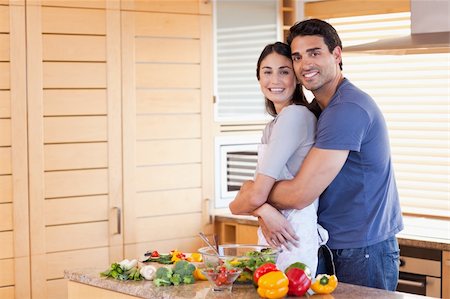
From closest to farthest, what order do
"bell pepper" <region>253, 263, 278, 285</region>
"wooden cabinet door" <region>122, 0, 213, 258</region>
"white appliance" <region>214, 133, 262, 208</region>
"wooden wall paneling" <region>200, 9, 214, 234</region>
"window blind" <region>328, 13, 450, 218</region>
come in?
"bell pepper" <region>253, 263, 278, 285</region>
"wooden cabinet door" <region>122, 0, 213, 258</region>
"window blind" <region>328, 13, 450, 218</region>
"wooden wall paneling" <region>200, 9, 214, 234</region>
"white appliance" <region>214, 133, 262, 208</region>

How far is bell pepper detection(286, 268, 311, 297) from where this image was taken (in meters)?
2.55

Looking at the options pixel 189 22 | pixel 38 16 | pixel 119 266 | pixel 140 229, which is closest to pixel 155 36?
pixel 189 22

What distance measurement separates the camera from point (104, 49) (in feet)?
14.8

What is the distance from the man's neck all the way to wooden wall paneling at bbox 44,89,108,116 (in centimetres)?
171

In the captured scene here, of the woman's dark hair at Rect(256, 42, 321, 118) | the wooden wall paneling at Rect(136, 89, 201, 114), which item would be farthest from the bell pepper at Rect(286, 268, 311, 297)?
the wooden wall paneling at Rect(136, 89, 201, 114)

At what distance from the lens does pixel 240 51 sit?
507 centimetres

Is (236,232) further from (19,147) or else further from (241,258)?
(241,258)

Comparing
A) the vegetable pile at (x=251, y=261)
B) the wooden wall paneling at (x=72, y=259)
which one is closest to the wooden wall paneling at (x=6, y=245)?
the wooden wall paneling at (x=72, y=259)

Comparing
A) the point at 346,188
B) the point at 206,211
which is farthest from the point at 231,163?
the point at 346,188

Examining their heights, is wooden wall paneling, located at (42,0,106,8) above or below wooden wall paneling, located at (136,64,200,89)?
above

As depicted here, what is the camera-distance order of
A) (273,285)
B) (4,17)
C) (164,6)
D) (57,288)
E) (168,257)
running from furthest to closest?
(164,6)
(57,288)
(4,17)
(168,257)
(273,285)

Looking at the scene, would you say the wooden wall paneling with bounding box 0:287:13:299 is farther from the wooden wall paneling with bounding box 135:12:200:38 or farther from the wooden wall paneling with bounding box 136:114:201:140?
the wooden wall paneling with bounding box 135:12:200:38

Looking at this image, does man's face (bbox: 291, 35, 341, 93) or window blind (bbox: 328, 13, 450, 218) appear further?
window blind (bbox: 328, 13, 450, 218)

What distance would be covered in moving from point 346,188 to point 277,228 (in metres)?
0.27
